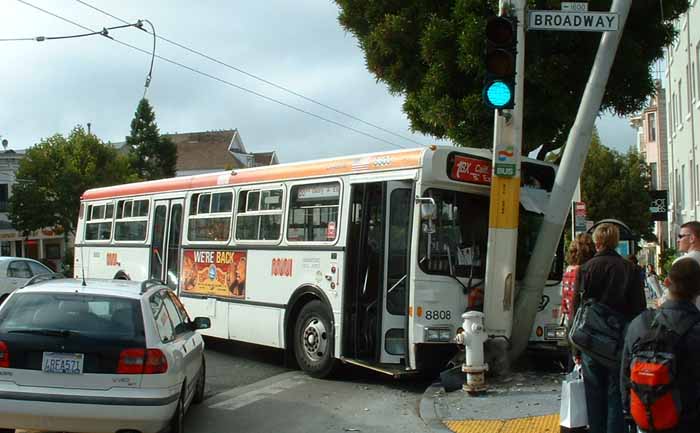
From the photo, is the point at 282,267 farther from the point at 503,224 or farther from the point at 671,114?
the point at 671,114

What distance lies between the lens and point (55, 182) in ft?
178

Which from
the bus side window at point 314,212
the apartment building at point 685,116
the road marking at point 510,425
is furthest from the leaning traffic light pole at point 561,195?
the apartment building at point 685,116

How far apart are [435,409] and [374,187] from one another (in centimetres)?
312

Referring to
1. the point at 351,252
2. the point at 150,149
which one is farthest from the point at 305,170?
the point at 150,149

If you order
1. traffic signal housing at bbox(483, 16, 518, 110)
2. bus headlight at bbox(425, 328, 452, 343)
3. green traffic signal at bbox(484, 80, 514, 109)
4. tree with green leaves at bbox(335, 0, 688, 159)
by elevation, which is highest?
tree with green leaves at bbox(335, 0, 688, 159)

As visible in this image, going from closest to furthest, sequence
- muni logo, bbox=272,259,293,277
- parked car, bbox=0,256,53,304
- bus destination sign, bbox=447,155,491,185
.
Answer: bus destination sign, bbox=447,155,491,185
muni logo, bbox=272,259,293,277
parked car, bbox=0,256,53,304

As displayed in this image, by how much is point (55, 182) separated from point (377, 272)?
48.3 meters

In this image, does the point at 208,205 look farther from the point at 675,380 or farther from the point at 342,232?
the point at 675,380

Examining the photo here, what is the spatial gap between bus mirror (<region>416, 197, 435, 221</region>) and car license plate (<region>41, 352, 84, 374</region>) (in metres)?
4.41

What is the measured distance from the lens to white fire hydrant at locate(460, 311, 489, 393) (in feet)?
30.4

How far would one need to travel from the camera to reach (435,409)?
8742mm

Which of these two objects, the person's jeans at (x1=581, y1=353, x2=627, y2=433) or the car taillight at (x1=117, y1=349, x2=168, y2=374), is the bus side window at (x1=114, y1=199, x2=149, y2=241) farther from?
the person's jeans at (x1=581, y1=353, x2=627, y2=433)

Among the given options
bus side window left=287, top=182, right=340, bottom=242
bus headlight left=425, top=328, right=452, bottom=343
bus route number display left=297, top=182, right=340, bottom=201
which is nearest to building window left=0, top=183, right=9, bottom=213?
bus side window left=287, top=182, right=340, bottom=242

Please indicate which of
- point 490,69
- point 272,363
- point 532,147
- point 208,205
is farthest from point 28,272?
point 490,69
